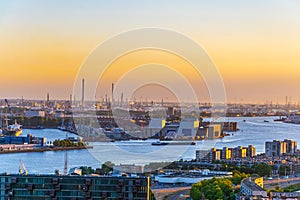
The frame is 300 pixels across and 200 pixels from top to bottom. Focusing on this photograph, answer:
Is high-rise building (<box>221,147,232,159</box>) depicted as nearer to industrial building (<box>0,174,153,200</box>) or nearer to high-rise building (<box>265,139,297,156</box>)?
high-rise building (<box>265,139,297,156</box>)

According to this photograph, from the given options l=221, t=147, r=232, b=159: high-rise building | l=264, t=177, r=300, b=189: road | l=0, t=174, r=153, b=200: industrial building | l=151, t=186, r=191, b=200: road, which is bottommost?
l=264, t=177, r=300, b=189: road

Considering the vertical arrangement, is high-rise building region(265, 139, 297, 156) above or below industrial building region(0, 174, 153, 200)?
below

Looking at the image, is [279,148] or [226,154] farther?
[279,148]

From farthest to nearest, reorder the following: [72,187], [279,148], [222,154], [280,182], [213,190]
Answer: [279,148], [222,154], [280,182], [213,190], [72,187]

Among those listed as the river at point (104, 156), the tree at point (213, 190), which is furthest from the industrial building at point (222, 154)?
the tree at point (213, 190)

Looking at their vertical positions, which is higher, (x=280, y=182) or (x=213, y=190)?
(x=213, y=190)

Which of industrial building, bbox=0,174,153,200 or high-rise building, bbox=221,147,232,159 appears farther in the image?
high-rise building, bbox=221,147,232,159

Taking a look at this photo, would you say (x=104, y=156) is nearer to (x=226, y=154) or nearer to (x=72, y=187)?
(x=226, y=154)

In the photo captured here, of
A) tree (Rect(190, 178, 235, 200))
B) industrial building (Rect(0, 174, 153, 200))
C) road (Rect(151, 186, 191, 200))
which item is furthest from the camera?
road (Rect(151, 186, 191, 200))

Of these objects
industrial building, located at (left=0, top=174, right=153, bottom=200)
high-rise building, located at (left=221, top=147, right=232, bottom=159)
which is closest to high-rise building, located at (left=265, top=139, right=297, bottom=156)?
high-rise building, located at (left=221, top=147, right=232, bottom=159)

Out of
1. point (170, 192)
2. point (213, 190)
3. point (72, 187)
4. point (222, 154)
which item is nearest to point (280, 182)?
point (170, 192)

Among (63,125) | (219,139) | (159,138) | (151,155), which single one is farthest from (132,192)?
(63,125)
